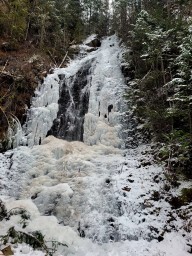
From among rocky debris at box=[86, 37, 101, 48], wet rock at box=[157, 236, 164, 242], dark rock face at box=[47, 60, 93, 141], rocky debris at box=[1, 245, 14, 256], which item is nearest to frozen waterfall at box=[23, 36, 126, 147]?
dark rock face at box=[47, 60, 93, 141]

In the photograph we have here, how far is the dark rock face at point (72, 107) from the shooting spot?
1435 cm

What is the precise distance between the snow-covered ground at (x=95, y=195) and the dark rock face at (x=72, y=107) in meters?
0.52

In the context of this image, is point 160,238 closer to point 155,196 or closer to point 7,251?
point 155,196

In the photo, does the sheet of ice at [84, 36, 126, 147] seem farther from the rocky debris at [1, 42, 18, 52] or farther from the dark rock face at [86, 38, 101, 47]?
the dark rock face at [86, 38, 101, 47]

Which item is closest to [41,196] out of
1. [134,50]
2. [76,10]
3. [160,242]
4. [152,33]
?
[160,242]

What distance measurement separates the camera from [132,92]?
13227mm

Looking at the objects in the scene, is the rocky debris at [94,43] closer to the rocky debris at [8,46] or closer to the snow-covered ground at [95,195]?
the rocky debris at [8,46]

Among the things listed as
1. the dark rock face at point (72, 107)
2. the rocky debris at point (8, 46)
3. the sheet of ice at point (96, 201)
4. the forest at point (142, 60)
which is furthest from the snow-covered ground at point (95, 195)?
the rocky debris at point (8, 46)

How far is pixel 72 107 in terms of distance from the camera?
15789 millimetres

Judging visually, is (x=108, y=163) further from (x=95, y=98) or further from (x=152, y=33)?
(x=152, y=33)

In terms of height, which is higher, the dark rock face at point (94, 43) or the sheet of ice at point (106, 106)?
the dark rock face at point (94, 43)

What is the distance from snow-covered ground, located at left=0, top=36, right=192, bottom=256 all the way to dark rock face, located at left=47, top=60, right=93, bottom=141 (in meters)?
0.52

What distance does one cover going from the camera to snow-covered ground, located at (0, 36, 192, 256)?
8523mm

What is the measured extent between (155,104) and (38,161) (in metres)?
5.88
